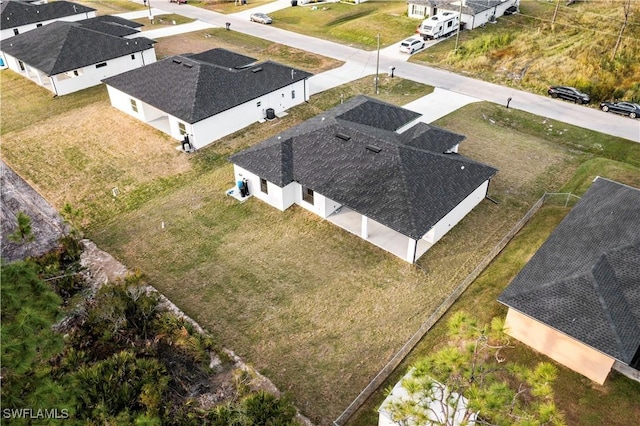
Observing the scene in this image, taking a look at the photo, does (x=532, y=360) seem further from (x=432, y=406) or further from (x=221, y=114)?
(x=221, y=114)

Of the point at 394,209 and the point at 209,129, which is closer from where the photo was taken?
the point at 394,209

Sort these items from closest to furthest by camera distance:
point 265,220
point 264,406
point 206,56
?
point 264,406 < point 265,220 < point 206,56

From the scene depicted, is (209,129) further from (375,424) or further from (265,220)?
(375,424)

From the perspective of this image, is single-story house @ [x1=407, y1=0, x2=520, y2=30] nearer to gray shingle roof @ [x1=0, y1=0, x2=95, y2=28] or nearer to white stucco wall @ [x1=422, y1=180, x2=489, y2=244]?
white stucco wall @ [x1=422, y1=180, x2=489, y2=244]

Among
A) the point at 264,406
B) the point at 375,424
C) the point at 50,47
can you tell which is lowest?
the point at 375,424

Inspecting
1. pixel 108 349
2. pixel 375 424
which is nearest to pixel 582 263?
pixel 375 424

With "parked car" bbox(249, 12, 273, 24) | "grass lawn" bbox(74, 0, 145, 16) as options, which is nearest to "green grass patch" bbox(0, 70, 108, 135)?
"parked car" bbox(249, 12, 273, 24)

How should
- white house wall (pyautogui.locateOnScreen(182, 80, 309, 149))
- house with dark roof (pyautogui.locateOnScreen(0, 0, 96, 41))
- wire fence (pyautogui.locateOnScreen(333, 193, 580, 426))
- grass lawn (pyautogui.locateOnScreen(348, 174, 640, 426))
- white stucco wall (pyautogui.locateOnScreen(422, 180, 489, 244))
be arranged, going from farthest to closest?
house with dark roof (pyautogui.locateOnScreen(0, 0, 96, 41))
white house wall (pyautogui.locateOnScreen(182, 80, 309, 149))
white stucco wall (pyautogui.locateOnScreen(422, 180, 489, 244))
wire fence (pyautogui.locateOnScreen(333, 193, 580, 426))
grass lawn (pyautogui.locateOnScreen(348, 174, 640, 426))
